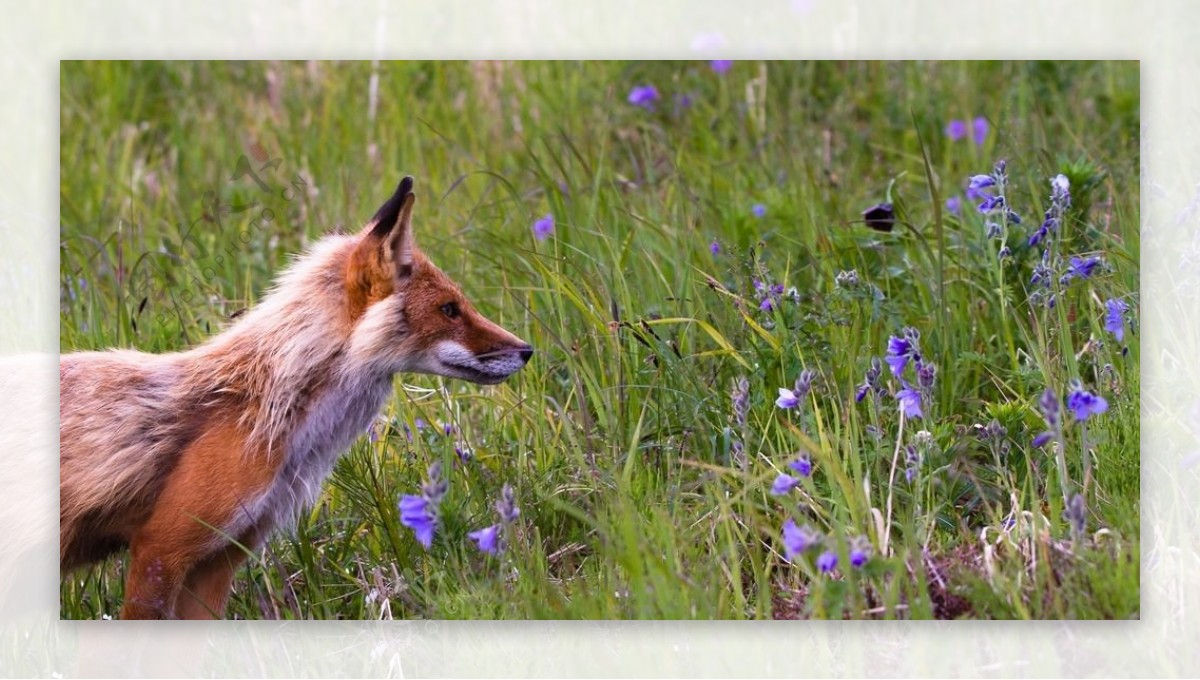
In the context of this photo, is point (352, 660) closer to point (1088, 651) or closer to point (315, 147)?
point (1088, 651)

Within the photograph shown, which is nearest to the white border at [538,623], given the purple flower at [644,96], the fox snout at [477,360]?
the fox snout at [477,360]

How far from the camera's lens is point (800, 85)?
721cm

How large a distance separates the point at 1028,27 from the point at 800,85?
1.83m

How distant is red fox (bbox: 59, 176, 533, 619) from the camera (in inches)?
167

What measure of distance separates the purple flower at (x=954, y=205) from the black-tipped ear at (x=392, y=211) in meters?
2.83

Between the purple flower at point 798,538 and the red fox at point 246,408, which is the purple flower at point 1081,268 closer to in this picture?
the purple flower at point 798,538

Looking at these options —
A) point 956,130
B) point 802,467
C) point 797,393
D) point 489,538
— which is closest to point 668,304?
point 797,393

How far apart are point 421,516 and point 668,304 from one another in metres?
1.58

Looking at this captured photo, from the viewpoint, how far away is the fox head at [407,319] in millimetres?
4406

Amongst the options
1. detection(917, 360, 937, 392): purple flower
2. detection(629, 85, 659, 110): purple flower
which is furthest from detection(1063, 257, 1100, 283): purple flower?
detection(629, 85, 659, 110): purple flower

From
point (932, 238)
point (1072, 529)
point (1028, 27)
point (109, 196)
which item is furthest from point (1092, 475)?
point (109, 196)

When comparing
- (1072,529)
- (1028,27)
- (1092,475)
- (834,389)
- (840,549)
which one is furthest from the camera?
(1028,27)

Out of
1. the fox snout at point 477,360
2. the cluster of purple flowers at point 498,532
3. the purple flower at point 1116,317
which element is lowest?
the cluster of purple flowers at point 498,532

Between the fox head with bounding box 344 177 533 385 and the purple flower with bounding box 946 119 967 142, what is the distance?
317 centimetres
